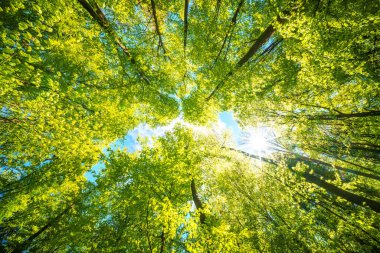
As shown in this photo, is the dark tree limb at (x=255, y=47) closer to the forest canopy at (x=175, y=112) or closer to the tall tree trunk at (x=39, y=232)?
the forest canopy at (x=175, y=112)

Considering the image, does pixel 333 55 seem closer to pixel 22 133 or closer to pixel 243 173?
pixel 243 173

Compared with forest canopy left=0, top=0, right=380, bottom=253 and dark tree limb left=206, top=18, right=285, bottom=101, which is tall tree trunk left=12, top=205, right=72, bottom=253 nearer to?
forest canopy left=0, top=0, right=380, bottom=253

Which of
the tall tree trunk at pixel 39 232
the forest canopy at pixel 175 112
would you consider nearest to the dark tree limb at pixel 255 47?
the forest canopy at pixel 175 112

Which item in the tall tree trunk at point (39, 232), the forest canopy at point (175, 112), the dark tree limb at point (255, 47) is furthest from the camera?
the tall tree trunk at point (39, 232)

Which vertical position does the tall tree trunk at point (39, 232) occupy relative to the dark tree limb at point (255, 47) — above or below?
below

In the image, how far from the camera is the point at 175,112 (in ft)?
43.9

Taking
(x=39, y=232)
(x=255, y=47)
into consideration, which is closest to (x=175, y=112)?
(x=255, y=47)

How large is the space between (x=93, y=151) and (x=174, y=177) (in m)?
4.52

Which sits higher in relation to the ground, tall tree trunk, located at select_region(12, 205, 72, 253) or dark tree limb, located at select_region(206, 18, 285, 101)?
dark tree limb, located at select_region(206, 18, 285, 101)

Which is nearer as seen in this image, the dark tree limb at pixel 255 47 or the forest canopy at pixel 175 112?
the forest canopy at pixel 175 112

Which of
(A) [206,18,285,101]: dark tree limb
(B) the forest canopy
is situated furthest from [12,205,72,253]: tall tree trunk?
(A) [206,18,285,101]: dark tree limb

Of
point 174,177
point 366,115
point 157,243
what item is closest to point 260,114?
point 366,115

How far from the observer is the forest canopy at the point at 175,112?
6117mm

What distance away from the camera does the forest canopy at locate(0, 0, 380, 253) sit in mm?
6117
